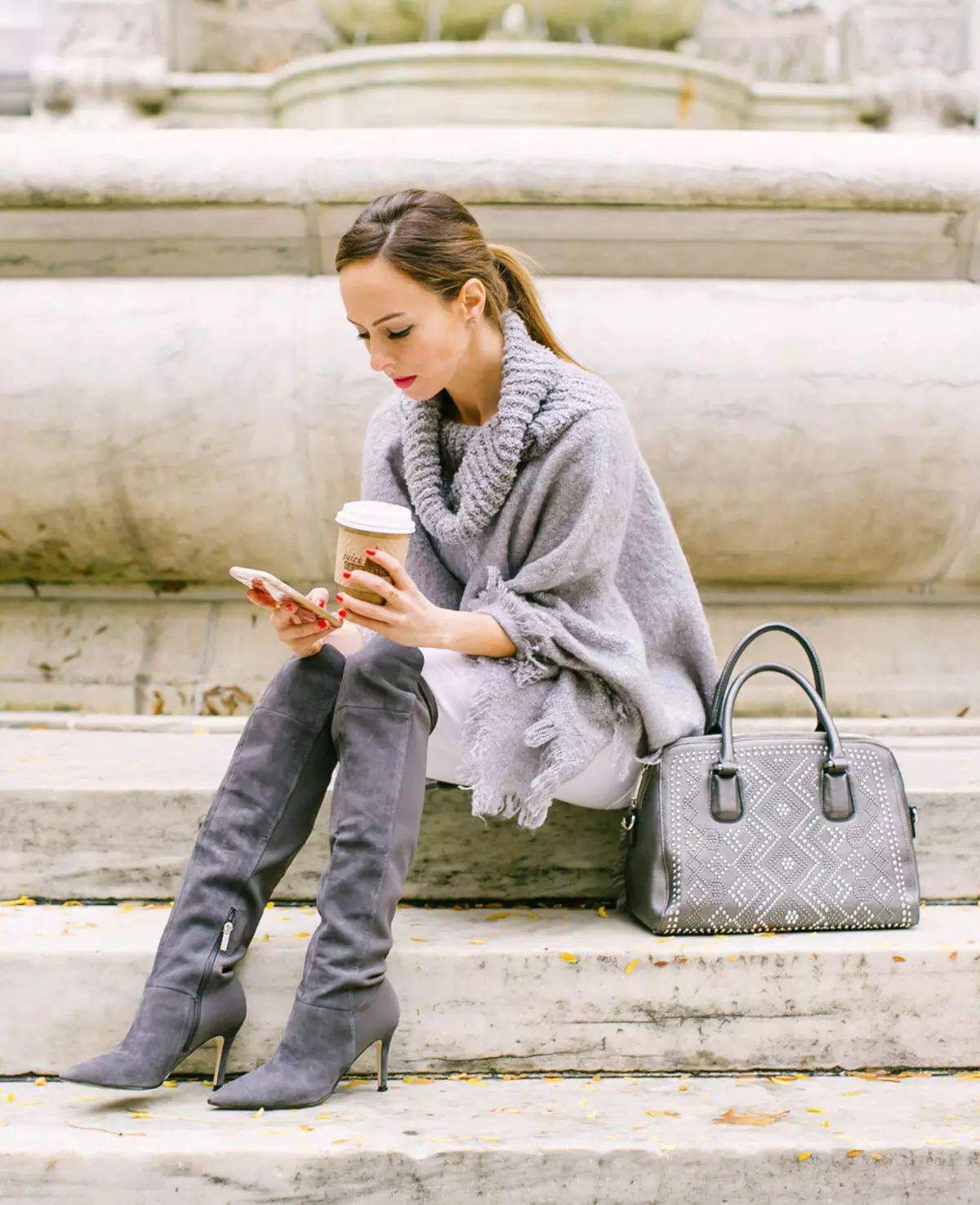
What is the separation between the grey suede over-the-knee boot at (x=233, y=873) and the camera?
188 cm

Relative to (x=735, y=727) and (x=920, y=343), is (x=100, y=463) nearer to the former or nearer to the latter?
(x=735, y=727)

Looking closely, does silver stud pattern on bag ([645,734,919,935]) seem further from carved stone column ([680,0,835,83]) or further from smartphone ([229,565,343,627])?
carved stone column ([680,0,835,83])

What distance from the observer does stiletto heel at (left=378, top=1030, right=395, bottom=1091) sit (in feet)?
6.44

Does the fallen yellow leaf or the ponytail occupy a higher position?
the ponytail

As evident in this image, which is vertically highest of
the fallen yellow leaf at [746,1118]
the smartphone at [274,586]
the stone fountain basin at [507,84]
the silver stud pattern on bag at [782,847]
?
the stone fountain basin at [507,84]

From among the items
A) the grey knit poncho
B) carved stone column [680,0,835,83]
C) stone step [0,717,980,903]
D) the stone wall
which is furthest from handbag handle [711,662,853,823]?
carved stone column [680,0,835,83]

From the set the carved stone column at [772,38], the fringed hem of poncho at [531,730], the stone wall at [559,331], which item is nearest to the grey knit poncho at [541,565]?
the fringed hem of poncho at [531,730]

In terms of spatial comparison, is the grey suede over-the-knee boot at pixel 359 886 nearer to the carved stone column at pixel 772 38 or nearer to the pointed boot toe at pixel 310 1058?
the pointed boot toe at pixel 310 1058

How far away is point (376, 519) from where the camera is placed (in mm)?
1857

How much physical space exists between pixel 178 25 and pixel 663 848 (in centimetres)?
416

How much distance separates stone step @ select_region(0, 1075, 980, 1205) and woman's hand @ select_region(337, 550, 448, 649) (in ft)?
2.15

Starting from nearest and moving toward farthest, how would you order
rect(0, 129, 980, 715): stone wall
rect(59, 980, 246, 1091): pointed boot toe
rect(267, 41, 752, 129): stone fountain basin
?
rect(59, 980, 246, 1091): pointed boot toe, rect(0, 129, 980, 715): stone wall, rect(267, 41, 752, 129): stone fountain basin

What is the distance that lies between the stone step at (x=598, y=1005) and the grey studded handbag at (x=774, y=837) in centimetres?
8

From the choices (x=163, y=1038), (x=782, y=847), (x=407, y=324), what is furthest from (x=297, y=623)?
(x=782, y=847)
